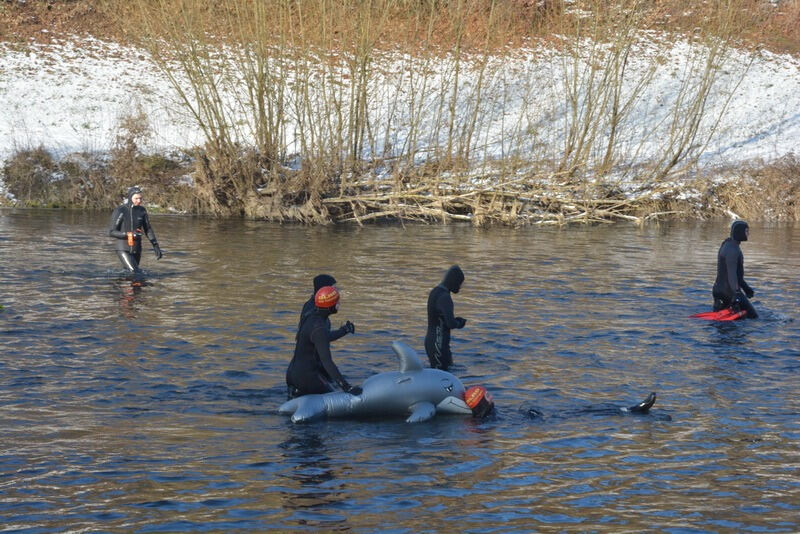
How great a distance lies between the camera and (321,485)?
30.5 feet

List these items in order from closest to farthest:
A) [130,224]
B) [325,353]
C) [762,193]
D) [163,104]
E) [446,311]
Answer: [325,353] < [446,311] < [130,224] < [762,193] < [163,104]

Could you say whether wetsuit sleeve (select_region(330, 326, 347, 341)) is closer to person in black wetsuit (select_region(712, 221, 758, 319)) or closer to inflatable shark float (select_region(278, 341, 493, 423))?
inflatable shark float (select_region(278, 341, 493, 423))

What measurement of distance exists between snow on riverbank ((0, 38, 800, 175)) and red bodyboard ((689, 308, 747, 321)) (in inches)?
759

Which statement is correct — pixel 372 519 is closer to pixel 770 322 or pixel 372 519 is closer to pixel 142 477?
pixel 142 477

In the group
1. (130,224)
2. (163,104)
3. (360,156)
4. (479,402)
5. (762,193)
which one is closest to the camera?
(479,402)

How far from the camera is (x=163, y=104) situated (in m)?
43.5

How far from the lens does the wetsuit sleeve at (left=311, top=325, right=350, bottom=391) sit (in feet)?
36.6

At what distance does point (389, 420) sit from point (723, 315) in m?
8.83

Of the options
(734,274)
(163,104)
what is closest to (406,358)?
(734,274)

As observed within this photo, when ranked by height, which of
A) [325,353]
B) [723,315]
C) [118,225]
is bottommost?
[723,315]

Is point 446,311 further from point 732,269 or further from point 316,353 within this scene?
point 732,269

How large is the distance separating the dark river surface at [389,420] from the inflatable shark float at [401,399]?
169 mm

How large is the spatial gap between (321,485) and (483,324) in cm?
847

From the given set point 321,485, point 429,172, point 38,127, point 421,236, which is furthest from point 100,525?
point 38,127
